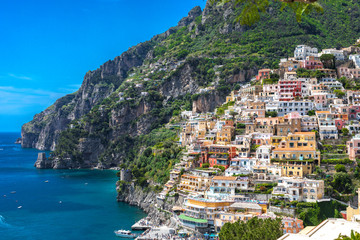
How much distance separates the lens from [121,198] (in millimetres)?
70000

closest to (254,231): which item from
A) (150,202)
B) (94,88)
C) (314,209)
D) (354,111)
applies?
(314,209)

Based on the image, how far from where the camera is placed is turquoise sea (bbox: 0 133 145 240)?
52156 millimetres

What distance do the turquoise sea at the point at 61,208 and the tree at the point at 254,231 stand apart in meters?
20.3

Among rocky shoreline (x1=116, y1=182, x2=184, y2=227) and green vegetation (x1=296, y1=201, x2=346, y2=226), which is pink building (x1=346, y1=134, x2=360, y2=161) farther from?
rocky shoreline (x1=116, y1=182, x2=184, y2=227)

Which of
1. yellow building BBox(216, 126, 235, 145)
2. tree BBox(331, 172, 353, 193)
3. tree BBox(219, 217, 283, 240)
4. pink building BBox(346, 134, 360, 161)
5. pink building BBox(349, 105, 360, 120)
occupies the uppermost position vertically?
pink building BBox(349, 105, 360, 120)

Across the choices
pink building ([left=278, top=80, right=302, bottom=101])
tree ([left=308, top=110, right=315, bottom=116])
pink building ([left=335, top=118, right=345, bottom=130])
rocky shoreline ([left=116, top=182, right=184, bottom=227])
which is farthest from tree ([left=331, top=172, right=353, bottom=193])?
pink building ([left=278, top=80, right=302, bottom=101])

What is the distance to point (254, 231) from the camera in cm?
3353

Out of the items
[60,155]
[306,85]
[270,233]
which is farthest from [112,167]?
[270,233]

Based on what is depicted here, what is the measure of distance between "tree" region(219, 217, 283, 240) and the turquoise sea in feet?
66.7

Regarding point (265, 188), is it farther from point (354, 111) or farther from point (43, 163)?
point (43, 163)

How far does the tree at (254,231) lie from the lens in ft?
108

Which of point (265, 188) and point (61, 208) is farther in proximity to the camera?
point (61, 208)

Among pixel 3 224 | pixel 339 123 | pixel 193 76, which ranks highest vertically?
pixel 193 76

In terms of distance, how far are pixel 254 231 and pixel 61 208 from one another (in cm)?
4161
